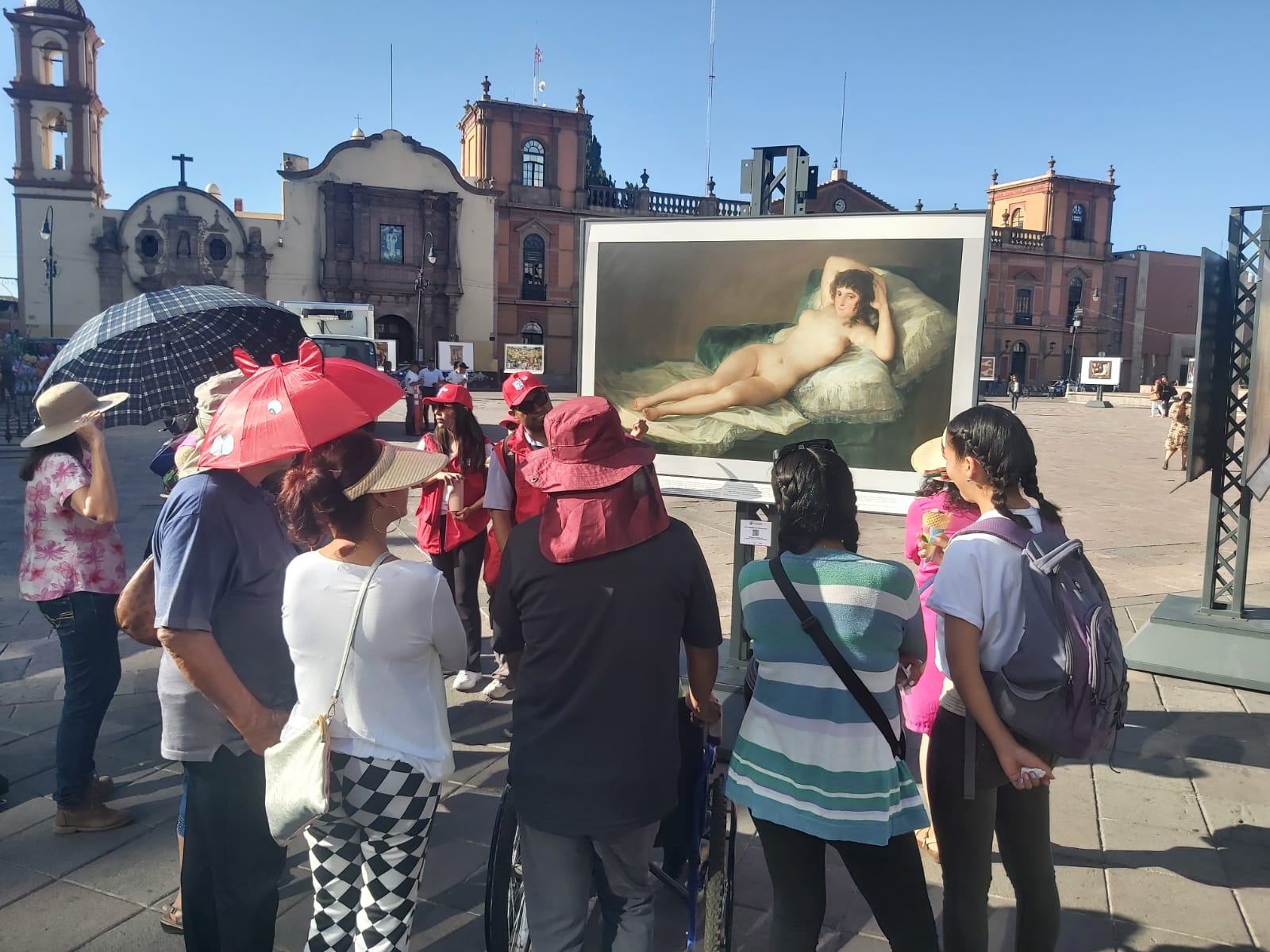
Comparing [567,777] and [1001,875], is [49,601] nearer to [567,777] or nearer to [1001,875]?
[567,777]

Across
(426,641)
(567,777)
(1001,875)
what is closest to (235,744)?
(426,641)

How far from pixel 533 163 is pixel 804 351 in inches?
1681

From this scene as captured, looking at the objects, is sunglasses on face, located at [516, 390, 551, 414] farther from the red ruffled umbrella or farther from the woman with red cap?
the red ruffled umbrella

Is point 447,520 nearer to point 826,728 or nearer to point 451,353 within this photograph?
point 826,728

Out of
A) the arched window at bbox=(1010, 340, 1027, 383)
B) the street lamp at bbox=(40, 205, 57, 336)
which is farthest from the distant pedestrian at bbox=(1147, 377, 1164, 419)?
the street lamp at bbox=(40, 205, 57, 336)

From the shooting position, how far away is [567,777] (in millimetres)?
2127

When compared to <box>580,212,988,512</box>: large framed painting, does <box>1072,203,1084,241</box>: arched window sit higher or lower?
higher

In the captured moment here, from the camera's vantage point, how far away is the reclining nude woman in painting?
417 centimetres

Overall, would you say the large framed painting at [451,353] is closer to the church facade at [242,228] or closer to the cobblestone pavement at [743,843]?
the church facade at [242,228]

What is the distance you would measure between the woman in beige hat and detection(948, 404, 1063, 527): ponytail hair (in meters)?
3.13

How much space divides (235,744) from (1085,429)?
28683 mm

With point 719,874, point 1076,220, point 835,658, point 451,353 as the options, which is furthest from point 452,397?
point 1076,220

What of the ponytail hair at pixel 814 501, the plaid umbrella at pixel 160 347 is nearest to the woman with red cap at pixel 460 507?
the plaid umbrella at pixel 160 347

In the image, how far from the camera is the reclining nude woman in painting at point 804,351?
4.17 meters
